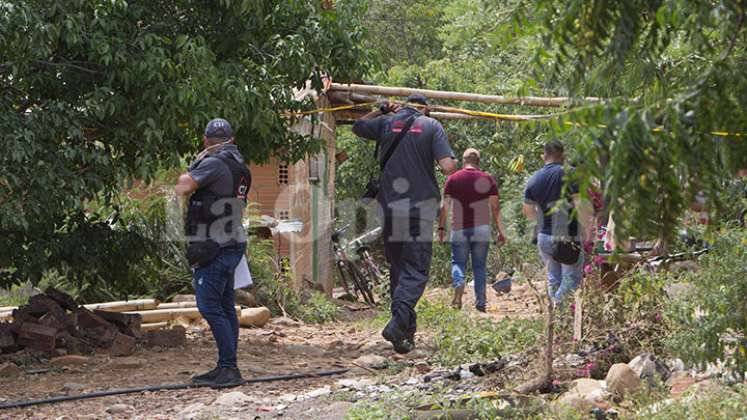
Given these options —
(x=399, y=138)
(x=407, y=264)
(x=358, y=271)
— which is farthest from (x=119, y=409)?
(x=358, y=271)

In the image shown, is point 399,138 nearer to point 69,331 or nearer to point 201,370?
point 201,370

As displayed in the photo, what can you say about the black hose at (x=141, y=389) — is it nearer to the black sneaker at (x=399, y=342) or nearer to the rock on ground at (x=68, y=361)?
the black sneaker at (x=399, y=342)

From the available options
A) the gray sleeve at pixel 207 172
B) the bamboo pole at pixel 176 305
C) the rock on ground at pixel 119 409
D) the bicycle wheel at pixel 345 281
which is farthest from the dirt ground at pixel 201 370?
the bicycle wheel at pixel 345 281

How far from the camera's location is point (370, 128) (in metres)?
9.08

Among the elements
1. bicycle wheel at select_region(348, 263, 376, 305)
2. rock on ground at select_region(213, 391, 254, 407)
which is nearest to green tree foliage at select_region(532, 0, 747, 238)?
rock on ground at select_region(213, 391, 254, 407)

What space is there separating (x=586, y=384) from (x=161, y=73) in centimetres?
392

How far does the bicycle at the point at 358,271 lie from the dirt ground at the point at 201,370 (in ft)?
14.5

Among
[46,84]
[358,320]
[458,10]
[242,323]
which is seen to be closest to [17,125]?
[46,84]

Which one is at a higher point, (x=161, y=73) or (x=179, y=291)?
(x=161, y=73)

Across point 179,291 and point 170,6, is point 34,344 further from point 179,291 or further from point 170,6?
point 179,291

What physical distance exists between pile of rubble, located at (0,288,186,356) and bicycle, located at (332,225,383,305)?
601cm

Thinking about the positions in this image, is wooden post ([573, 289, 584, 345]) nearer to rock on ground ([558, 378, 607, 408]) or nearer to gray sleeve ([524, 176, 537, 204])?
rock on ground ([558, 378, 607, 408])

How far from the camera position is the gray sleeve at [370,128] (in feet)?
29.7

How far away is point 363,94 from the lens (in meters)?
12.4
